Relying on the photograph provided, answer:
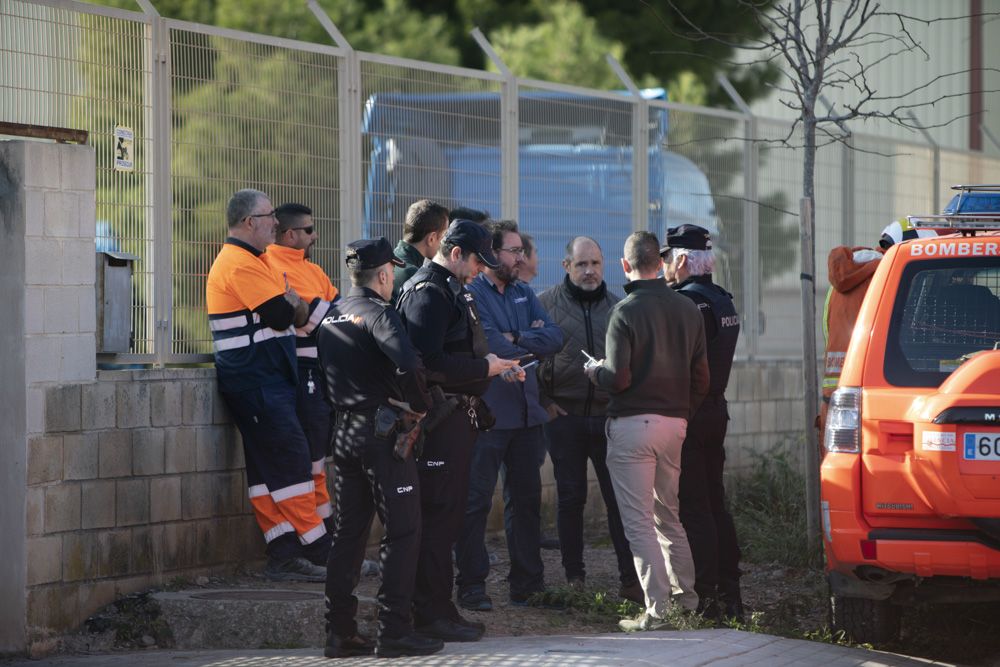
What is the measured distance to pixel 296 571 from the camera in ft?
27.5

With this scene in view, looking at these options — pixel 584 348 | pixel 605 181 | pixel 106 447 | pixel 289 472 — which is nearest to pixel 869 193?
pixel 605 181

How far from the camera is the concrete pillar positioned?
7230 millimetres

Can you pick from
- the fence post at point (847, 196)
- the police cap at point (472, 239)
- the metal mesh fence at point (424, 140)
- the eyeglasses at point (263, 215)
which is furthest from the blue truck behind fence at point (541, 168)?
the police cap at point (472, 239)

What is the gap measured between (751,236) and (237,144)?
19.3 ft

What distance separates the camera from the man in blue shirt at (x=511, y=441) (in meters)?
8.08

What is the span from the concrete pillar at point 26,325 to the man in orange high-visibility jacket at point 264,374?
101cm

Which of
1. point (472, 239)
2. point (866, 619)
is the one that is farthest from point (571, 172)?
point (866, 619)

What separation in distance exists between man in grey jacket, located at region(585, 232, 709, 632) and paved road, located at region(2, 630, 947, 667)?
472 mm

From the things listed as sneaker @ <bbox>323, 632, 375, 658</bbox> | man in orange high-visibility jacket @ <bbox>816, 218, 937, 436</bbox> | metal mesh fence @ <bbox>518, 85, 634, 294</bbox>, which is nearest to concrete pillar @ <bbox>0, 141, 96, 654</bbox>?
sneaker @ <bbox>323, 632, 375, 658</bbox>

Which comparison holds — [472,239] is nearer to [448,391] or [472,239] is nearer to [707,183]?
[448,391]

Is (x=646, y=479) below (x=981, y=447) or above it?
below

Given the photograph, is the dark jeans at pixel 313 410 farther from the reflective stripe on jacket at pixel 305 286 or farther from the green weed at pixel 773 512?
the green weed at pixel 773 512

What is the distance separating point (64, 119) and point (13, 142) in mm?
630

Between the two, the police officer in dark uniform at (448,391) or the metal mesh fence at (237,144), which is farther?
the metal mesh fence at (237,144)
